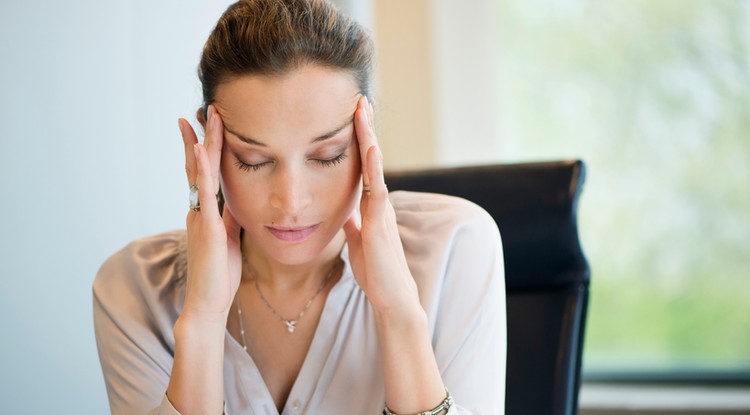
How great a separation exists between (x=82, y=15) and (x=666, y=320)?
2.37m

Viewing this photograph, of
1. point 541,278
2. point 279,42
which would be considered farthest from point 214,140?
point 541,278

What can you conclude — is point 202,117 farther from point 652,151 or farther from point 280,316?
point 652,151

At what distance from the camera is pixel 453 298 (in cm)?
151

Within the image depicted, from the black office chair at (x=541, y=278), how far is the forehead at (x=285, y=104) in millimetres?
469

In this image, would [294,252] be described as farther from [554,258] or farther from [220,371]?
[554,258]

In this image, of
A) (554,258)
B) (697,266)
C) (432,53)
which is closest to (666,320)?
(697,266)

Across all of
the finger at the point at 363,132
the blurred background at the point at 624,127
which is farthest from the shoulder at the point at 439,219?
the blurred background at the point at 624,127

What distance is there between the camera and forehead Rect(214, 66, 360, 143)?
130cm

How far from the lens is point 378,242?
138cm

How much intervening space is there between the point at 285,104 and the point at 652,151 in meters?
2.22

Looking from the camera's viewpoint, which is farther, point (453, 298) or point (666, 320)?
point (666, 320)

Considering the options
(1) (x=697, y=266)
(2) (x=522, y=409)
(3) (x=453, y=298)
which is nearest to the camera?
(3) (x=453, y=298)

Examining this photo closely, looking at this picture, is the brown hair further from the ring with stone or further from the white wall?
the white wall

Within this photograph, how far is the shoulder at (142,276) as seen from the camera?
5.06ft
